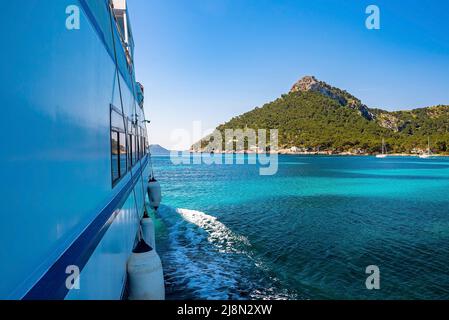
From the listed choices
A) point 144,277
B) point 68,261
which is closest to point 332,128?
point 144,277

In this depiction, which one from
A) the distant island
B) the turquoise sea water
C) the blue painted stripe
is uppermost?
the distant island

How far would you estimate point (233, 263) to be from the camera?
11180mm

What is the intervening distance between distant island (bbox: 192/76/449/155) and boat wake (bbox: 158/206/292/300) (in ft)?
509

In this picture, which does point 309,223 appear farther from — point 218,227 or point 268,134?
point 268,134

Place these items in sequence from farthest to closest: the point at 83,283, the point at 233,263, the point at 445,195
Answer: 1. the point at 445,195
2. the point at 233,263
3. the point at 83,283

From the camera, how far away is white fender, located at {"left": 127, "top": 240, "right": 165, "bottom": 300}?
17.2 ft

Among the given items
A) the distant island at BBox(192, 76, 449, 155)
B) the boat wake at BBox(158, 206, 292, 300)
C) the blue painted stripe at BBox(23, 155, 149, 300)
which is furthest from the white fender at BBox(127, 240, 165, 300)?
the distant island at BBox(192, 76, 449, 155)

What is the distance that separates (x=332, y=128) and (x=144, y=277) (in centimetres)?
18231

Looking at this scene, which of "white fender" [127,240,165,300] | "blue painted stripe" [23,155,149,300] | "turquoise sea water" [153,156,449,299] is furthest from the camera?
"turquoise sea water" [153,156,449,299]

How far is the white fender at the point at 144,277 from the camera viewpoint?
17.2ft

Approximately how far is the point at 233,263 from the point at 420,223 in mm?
13065

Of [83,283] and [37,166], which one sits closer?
[37,166]

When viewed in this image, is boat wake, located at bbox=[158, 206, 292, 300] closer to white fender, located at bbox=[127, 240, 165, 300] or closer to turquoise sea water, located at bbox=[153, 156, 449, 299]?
turquoise sea water, located at bbox=[153, 156, 449, 299]
